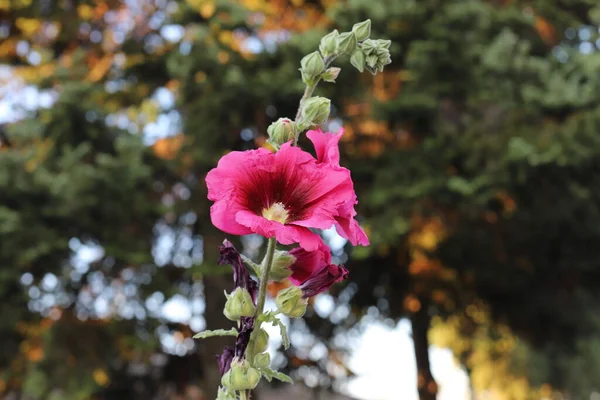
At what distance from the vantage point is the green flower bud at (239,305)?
1092 mm

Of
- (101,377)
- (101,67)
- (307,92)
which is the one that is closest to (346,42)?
(307,92)

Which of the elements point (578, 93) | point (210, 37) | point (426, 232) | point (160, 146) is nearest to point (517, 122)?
point (578, 93)

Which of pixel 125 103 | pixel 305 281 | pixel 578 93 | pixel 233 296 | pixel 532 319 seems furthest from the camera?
pixel 532 319

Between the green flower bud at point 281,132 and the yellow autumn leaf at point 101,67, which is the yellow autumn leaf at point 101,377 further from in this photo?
the green flower bud at point 281,132

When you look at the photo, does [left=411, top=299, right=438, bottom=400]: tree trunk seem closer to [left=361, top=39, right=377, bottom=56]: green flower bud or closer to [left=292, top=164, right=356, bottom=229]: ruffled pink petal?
[left=361, top=39, right=377, bottom=56]: green flower bud

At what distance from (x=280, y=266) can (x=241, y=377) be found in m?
0.20

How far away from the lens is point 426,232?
8266 mm

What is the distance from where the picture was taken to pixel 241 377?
1059 mm

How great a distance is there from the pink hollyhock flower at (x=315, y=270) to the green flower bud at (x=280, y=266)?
0.03 m

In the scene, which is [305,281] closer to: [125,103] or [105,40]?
[125,103]

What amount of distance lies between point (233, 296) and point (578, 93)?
→ 5.30 metres

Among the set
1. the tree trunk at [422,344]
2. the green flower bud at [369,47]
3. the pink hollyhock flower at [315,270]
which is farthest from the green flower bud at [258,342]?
the tree trunk at [422,344]

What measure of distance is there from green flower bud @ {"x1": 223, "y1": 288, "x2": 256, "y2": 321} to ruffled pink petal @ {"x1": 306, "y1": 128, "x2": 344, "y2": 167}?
10.5 inches

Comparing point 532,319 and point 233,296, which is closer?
point 233,296
